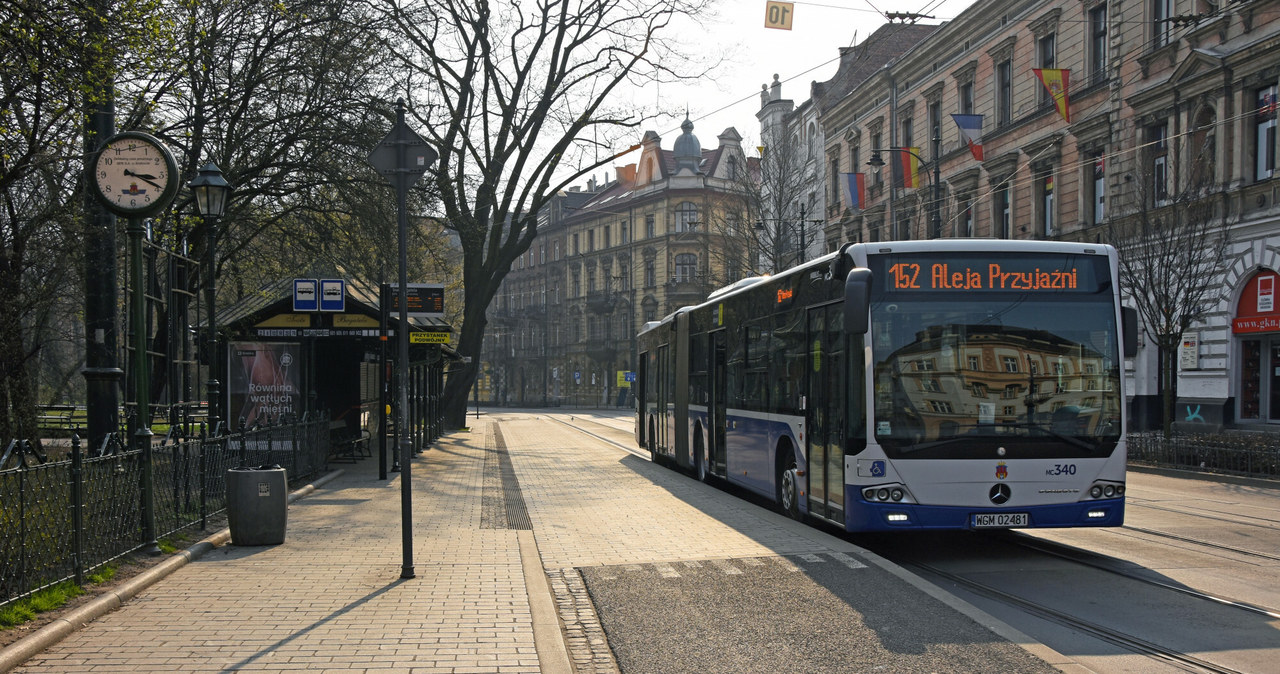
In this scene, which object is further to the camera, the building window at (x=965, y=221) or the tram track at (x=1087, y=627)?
the building window at (x=965, y=221)

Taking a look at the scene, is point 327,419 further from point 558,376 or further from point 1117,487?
point 558,376

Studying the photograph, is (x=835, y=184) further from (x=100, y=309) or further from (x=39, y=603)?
(x=39, y=603)

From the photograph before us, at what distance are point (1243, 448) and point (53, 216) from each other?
1871 centimetres

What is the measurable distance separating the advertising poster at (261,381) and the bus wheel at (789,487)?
9.04 m

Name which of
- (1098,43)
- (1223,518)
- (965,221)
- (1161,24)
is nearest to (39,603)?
(1223,518)

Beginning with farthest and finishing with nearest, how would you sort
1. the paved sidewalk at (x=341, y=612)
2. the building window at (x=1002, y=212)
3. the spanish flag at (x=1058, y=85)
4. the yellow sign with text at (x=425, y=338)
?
the building window at (x=1002, y=212), the spanish flag at (x=1058, y=85), the yellow sign with text at (x=425, y=338), the paved sidewalk at (x=341, y=612)

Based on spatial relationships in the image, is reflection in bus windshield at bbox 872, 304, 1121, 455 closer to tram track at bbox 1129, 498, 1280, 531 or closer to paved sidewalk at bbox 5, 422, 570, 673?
paved sidewalk at bbox 5, 422, 570, 673

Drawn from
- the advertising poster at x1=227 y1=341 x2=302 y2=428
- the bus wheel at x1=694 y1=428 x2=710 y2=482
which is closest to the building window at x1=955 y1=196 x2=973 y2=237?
the bus wheel at x1=694 y1=428 x2=710 y2=482

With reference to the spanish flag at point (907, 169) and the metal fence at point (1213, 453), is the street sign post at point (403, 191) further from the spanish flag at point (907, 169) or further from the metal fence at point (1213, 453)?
the spanish flag at point (907, 169)

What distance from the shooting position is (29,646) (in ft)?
20.2

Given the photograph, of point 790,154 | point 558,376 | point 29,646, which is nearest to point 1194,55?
point 790,154

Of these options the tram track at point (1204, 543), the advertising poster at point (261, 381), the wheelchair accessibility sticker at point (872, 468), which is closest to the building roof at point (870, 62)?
the advertising poster at point (261, 381)

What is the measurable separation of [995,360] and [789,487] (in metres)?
3.26

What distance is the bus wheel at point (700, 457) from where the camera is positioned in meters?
17.6
